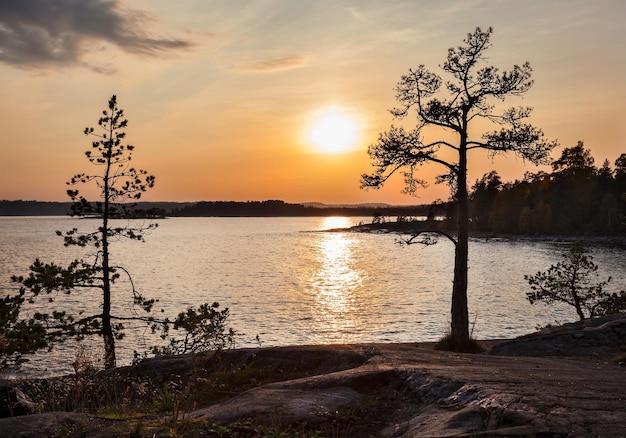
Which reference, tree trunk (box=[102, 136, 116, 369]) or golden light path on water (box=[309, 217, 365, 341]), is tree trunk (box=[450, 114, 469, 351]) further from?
golden light path on water (box=[309, 217, 365, 341])

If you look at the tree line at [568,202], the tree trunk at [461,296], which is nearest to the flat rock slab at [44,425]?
the tree trunk at [461,296]

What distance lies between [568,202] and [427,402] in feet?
433

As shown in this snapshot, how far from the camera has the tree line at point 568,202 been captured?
116 m

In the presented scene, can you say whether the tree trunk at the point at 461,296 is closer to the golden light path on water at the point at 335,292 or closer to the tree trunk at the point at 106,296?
the tree trunk at the point at 106,296

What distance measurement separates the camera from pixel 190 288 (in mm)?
56250

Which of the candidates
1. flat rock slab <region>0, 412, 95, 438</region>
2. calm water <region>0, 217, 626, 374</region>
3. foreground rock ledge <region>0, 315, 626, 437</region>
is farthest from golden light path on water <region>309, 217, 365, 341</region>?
flat rock slab <region>0, 412, 95, 438</region>

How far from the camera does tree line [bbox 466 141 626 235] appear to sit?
11650 centimetres

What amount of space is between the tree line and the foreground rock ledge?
98700 mm

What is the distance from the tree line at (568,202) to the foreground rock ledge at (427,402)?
98700mm

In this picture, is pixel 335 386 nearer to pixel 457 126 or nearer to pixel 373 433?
pixel 373 433

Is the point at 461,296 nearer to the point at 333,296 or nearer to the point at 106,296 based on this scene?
the point at 106,296

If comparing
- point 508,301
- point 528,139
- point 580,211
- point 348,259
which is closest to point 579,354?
point 528,139

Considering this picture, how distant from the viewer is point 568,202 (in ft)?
408

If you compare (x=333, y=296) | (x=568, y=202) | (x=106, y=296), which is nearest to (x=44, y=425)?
(x=106, y=296)
